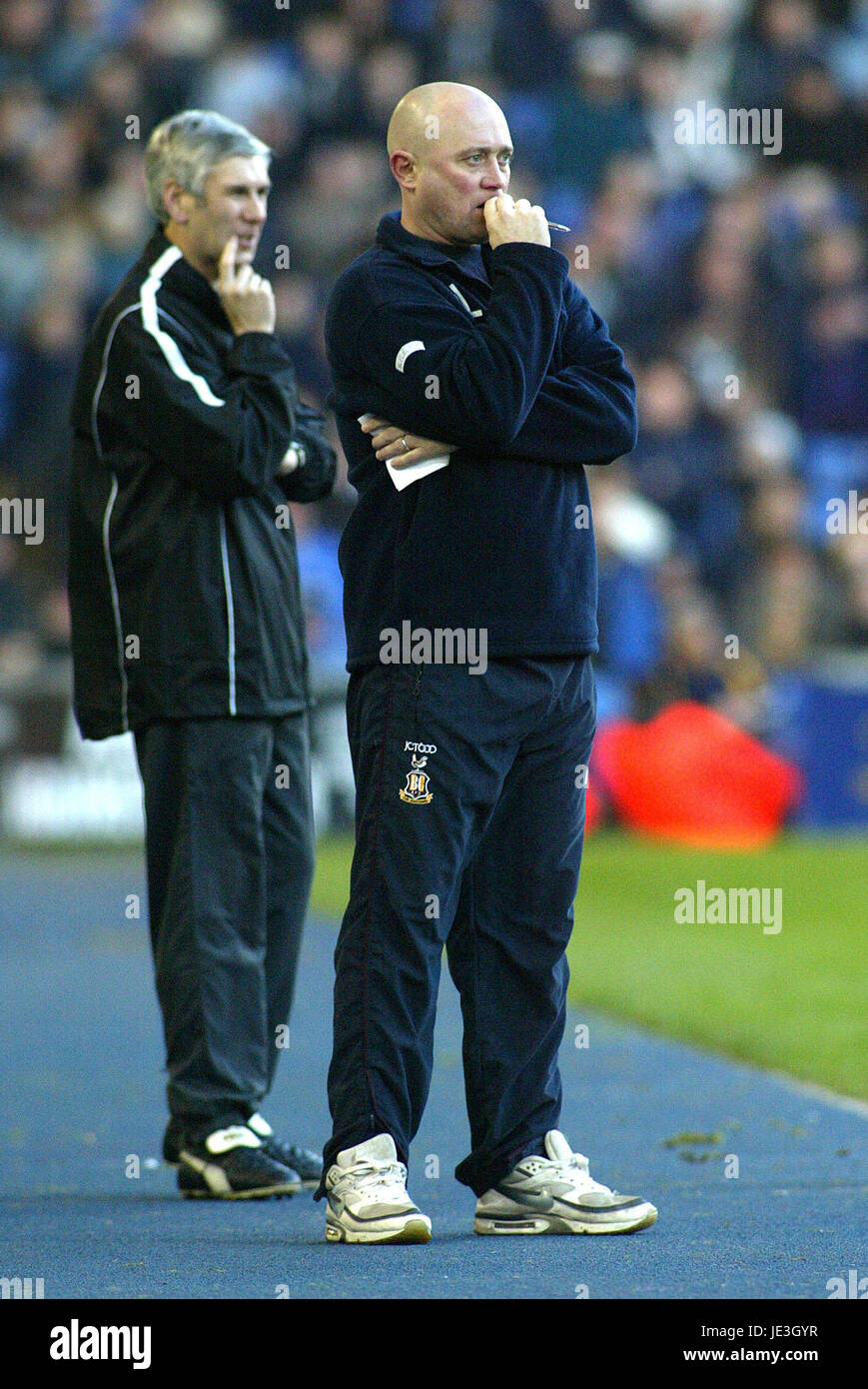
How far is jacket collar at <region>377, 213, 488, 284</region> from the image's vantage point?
380cm

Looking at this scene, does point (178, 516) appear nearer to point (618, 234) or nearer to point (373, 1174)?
point (373, 1174)

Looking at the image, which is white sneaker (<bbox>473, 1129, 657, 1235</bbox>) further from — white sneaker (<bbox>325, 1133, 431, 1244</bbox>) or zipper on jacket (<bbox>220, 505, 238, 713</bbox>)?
zipper on jacket (<bbox>220, 505, 238, 713</bbox>)

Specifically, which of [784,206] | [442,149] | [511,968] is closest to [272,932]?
[511,968]

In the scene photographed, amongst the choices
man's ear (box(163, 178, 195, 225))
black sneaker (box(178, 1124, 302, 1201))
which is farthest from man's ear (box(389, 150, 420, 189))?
black sneaker (box(178, 1124, 302, 1201))

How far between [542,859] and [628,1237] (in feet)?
2.21

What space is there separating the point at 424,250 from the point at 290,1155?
196 centimetres

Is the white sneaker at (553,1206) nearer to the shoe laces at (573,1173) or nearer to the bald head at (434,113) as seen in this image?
the shoe laces at (573,1173)

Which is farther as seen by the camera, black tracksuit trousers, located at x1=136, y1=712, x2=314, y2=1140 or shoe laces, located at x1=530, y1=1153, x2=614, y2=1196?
black tracksuit trousers, located at x1=136, y1=712, x2=314, y2=1140

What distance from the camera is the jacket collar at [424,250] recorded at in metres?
3.80

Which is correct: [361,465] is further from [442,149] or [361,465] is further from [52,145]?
[52,145]

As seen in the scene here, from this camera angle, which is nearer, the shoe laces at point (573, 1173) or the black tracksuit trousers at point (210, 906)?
the shoe laces at point (573, 1173)

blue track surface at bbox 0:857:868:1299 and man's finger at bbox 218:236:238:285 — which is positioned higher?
man's finger at bbox 218:236:238:285

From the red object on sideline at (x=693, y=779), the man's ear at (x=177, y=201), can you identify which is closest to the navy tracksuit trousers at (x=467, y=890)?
the man's ear at (x=177, y=201)

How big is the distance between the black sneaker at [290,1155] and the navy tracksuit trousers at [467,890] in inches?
28.0
